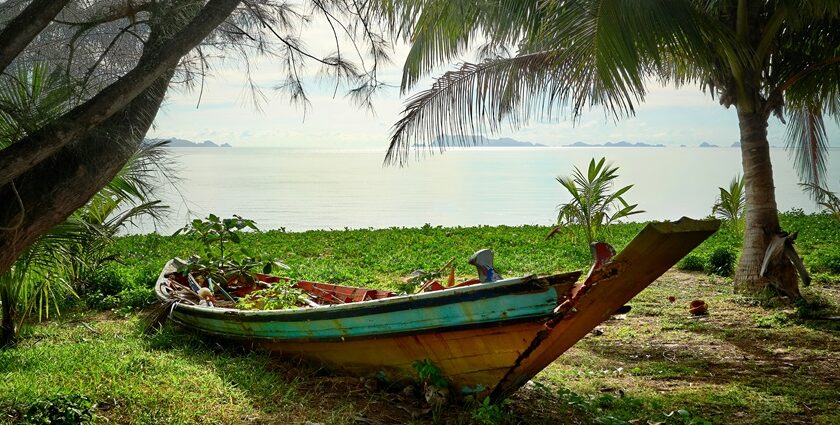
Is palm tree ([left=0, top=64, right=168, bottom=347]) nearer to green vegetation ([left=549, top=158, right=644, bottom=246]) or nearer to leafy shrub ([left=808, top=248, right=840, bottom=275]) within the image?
green vegetation ([left=549, top=158, right=644, bottom=246])

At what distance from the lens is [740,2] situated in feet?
23.2

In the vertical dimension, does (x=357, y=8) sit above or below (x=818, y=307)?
above

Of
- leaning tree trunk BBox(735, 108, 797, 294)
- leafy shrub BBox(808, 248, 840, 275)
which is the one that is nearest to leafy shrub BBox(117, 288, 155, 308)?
leaning tree trunk BBox(735, 108, 797, 294)

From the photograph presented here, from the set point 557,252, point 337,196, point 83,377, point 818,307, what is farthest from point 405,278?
point 337,196

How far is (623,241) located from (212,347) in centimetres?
714

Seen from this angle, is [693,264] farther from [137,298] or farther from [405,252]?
[137,298]

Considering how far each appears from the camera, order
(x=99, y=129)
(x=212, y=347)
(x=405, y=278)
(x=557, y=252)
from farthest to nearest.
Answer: (x=557, y=252) < (x=405, y=278) < (x=212, y=347) < (x=99, y=129)

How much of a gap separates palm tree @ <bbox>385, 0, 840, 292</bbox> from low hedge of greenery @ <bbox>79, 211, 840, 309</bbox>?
159 centimetres

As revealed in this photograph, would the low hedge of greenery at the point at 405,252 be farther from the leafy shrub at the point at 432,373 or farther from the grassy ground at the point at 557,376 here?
the leafy shrub at the point at 432,373

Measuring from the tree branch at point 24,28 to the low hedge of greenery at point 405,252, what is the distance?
4775 millimetres

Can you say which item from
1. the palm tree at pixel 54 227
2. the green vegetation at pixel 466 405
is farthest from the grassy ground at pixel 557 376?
the palm tree at pixel 54 227

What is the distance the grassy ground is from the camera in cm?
411

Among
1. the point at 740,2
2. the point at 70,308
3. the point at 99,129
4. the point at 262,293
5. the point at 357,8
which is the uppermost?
the point at 740,2

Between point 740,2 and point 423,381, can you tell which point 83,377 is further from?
point 740,2
